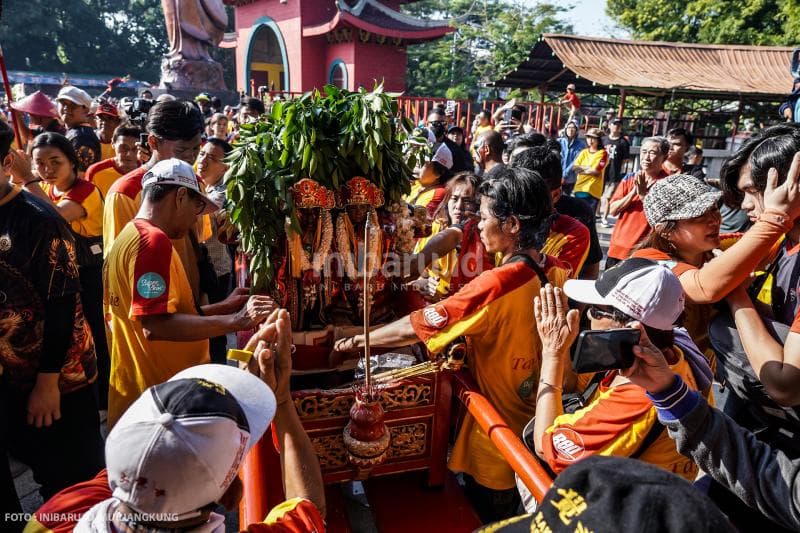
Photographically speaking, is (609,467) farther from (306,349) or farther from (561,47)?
(561,47)

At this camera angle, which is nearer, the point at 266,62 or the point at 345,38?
the point at 345,38

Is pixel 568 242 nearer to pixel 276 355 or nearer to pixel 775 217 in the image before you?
pixel 775 217

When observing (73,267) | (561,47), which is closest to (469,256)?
(73,267)

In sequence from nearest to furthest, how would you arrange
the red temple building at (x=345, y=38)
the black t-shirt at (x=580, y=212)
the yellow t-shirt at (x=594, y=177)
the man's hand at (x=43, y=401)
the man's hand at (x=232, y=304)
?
1. the man's hand at (x=43, y=401)
2. the man's hand at (x=232, y=304)
3. the black t-shirt at (x=580, y=212)
4. the yellow t-shirt at (x=594, y=177)
5. the red temple building at (x=345, y=38)

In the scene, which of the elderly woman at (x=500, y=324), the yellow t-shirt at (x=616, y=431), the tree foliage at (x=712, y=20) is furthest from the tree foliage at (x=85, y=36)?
the yellow t-shirt at (x=616, y=431)

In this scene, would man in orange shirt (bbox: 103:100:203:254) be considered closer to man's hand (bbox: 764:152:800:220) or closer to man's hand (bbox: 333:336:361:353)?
man's hand (bbox: 333:336:361:353)

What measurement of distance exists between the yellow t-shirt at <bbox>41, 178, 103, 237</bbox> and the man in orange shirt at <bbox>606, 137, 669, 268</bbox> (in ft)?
14.2

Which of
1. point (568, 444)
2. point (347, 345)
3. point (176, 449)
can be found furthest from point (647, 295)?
point (347, 345)

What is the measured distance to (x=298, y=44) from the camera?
20.2m

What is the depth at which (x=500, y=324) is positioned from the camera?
2.20 metres

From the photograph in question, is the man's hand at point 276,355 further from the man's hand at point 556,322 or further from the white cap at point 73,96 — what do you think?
the white cap at point 73,96

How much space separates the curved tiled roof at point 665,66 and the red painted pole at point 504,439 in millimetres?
11989

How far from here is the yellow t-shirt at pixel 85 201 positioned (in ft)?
12.5

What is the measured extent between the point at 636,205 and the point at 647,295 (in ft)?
11.4
